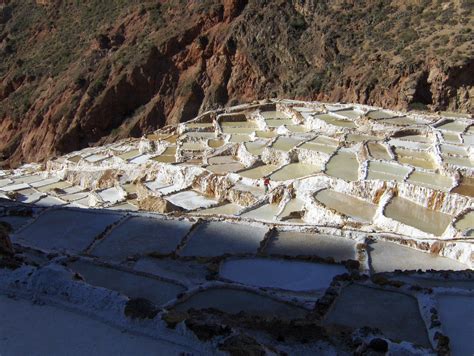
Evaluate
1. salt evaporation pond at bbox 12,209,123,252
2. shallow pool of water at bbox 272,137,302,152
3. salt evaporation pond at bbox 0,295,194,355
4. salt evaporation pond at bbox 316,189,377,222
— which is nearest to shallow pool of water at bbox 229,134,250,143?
shallow pool of water at bbox 272,137,302,152

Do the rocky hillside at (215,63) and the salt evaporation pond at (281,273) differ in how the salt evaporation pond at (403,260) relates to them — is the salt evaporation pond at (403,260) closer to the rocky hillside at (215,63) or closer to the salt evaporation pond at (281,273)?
the salt evaporation pond at (281,273)

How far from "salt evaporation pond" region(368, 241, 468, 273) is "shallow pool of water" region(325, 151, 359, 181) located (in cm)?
389

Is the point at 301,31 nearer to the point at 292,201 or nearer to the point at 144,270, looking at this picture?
the point at 292,201

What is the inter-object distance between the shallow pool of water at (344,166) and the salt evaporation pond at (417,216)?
1.52m

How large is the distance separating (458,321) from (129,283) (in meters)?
3.91

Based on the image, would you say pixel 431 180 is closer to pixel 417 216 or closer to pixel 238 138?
pixel 417 216

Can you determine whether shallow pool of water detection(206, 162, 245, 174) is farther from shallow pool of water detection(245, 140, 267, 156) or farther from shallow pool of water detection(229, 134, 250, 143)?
shallow pool of water detection(229, 134, 250, 143)

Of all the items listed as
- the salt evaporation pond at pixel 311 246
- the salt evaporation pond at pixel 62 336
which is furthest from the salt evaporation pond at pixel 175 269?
the salt evaporation pond at pixel 62 336

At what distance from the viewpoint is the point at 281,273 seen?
315 inches

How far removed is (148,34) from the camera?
35312 mm

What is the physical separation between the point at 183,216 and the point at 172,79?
23.0 meters

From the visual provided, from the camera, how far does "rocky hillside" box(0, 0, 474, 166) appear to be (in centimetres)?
2445

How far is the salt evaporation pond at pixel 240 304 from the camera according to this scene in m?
6.49

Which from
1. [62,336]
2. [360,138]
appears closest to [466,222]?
[360,138]
